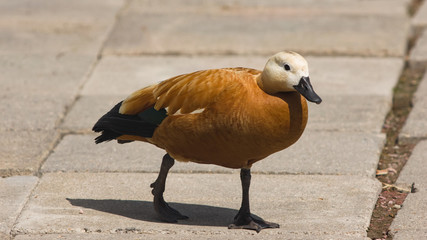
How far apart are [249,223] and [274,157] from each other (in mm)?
A: 1384

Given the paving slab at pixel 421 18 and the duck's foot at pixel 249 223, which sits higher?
the duck's foot at pixel 249 223

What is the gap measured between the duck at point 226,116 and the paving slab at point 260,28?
403 cm

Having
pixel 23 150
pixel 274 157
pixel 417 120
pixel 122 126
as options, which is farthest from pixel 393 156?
pixel 23 150

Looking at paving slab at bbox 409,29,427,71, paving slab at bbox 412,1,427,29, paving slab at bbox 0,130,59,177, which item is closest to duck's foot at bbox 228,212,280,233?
paving slab at bbox 0,130,59,177

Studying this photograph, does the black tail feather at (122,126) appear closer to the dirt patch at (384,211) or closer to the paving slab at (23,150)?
the paving slab at (23,150)

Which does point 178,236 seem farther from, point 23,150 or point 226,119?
point 23,150

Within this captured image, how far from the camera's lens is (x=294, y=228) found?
5.14 meters

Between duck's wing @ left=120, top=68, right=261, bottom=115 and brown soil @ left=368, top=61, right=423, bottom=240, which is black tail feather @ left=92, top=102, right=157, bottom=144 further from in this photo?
brown soil @ left=368, top=61, right=423, bottom=240

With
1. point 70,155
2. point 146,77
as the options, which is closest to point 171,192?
point 70,155

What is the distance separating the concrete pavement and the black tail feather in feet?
1.74

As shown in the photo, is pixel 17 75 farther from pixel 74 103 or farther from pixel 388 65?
pixel 388 65

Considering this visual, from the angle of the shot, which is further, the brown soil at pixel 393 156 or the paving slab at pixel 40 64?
the paving slab at pixel 40 64

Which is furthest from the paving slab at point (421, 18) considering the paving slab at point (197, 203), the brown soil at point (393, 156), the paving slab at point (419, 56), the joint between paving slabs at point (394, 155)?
the paving slab at point (197, 203)

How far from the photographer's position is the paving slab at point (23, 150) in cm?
617
